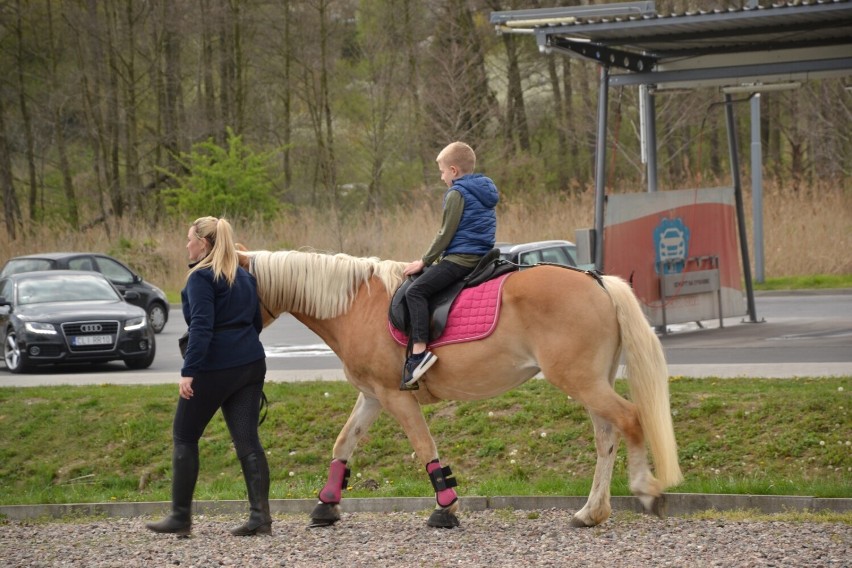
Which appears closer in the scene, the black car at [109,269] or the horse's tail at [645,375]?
the horse's tail at [645,375]

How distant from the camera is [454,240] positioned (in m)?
8.22

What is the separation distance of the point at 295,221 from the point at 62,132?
15.4 metres

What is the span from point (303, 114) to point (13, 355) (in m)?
31.8

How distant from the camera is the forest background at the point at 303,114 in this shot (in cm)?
4000

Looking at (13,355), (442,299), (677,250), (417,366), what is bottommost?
(13,355)

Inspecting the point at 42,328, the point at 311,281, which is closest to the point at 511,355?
the point at 311,281

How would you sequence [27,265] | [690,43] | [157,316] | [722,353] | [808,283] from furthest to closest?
[808,283], [157,316], [27,265], [690,43], [722,353]

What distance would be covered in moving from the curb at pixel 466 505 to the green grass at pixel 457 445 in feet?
0.79

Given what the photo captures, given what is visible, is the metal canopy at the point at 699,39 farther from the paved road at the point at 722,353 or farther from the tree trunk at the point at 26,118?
the tree trunk at the point at 26,118

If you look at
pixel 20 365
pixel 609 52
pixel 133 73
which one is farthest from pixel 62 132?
pixel 609 52

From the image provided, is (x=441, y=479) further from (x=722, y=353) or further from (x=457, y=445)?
(x=722, y=353)

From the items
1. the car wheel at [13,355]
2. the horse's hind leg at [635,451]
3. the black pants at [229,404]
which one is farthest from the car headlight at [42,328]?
the horse's hind leg at [635,451]

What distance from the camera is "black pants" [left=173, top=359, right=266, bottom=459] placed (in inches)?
305

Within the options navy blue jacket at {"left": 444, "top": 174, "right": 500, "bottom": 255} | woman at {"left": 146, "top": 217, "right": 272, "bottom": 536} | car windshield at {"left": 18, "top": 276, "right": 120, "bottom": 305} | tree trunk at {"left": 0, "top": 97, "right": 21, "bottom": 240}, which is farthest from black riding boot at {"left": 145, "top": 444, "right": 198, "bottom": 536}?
tree trunk at {"left": 0, "top": 97, "right": 21, "bottom": 240}
